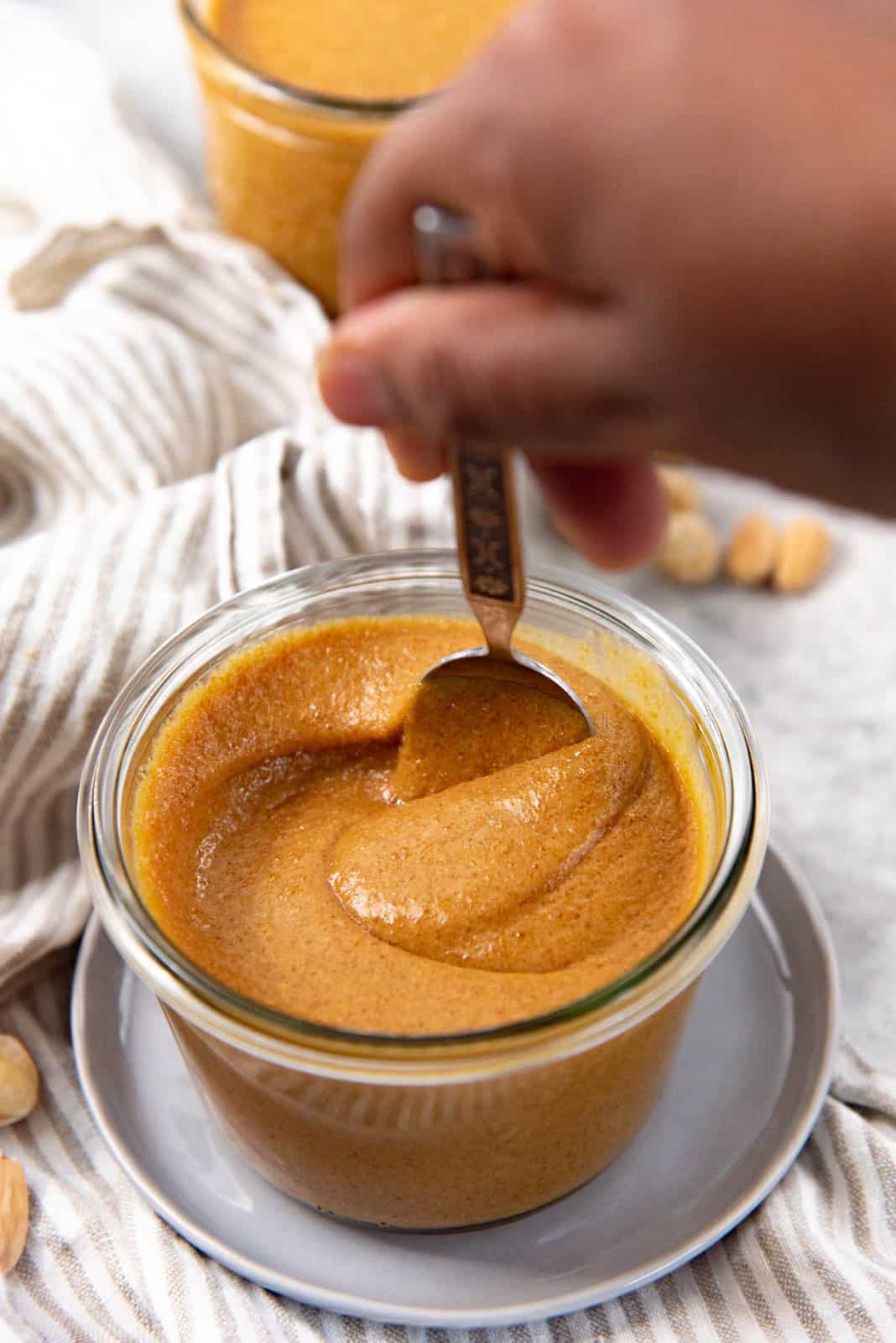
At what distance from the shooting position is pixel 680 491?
192cm

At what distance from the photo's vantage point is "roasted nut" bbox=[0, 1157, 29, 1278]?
1.17 meters

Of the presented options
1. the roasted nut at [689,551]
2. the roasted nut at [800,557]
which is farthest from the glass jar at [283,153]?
the roasted nut at [800,557]

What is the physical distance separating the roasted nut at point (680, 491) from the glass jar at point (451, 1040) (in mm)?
607

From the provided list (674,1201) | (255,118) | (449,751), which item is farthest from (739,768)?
(255,118)

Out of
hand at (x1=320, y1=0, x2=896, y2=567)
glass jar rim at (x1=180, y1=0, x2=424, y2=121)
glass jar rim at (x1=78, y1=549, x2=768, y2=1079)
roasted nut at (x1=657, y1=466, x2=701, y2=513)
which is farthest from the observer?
roasted nut at (x1=657, y1=466, x2=701, y2=513)

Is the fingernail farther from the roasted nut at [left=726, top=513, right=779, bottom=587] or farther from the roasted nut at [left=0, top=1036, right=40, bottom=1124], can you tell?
the roasted nut at [left=726, top=513, right=779, bottom=587]

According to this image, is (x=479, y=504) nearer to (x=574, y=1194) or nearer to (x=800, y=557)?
(x=574, y=1194)

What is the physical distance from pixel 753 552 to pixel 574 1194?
2.93 feet

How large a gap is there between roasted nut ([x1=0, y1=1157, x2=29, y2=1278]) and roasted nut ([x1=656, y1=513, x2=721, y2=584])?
1032 millimetres

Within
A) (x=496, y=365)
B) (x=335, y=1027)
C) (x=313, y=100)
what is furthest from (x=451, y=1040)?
(x=313, y=100)

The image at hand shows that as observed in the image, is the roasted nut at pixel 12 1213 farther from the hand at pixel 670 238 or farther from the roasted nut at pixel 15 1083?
the hand at pixel 670 238

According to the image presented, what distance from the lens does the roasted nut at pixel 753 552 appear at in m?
1.83

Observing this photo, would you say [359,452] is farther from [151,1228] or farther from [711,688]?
[151,1228]

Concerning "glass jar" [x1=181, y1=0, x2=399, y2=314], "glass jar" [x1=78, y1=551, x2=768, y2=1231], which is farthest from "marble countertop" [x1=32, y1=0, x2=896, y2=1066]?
"glass jar" [x1=181, y1=0, x2=399, y2=314]
